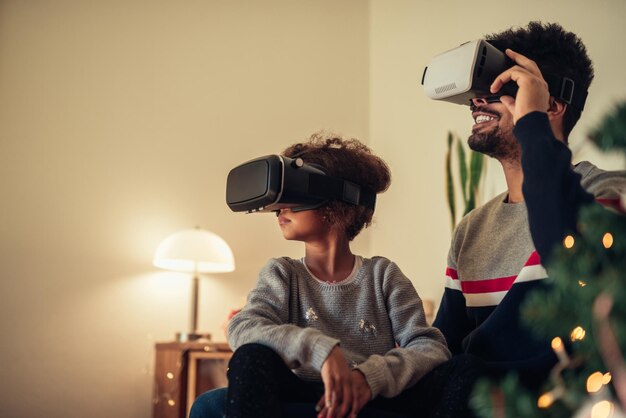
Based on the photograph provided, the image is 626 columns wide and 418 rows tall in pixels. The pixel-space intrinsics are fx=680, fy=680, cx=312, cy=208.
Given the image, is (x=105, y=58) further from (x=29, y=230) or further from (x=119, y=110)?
(x=29, y=230)

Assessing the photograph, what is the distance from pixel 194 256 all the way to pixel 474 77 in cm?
197

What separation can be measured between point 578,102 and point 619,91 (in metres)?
0.63

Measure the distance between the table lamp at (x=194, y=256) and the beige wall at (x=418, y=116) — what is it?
2.97 ft

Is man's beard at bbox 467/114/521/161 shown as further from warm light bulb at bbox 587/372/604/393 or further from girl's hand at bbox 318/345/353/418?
warm light bulb at bbox 587/372/604/393

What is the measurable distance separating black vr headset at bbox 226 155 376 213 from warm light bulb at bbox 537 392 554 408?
2.27 feet

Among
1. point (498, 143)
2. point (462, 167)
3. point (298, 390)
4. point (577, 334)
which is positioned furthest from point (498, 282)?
point (462, 167)

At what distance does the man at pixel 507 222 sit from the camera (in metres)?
1.20

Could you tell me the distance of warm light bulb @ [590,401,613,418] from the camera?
1.71 ft

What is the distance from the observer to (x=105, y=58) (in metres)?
3.39

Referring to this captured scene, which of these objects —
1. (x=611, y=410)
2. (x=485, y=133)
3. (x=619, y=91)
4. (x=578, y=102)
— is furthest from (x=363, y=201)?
(x=619, y=91)

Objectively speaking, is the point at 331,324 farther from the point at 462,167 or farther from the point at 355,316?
the point at 462,167

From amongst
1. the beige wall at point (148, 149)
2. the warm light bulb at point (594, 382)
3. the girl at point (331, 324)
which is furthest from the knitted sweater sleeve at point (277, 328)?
the beige wall at point (148, 149)

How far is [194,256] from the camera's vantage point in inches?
118

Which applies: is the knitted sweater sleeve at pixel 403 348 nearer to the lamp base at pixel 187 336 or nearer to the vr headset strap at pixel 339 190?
the vr headset strap at pixel 339 190
